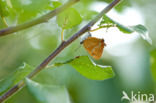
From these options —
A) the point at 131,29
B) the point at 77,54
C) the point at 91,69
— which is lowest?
the point at 77,54

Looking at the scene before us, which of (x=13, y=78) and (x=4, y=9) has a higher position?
(x=4, y=9)

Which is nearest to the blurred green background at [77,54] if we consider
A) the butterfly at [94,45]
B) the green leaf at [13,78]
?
the butterfly at [94,45]

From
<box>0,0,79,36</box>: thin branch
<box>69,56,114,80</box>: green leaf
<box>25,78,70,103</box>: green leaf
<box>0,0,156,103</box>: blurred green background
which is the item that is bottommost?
<box>0,0,156,103</box>: blurred green background

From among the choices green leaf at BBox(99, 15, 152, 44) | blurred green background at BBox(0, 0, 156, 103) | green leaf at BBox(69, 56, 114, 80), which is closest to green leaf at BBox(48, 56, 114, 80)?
green leaf at BBox(69, 56, 114, 80)

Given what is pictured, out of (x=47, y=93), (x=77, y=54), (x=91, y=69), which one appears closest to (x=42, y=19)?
(x=47, y=93)

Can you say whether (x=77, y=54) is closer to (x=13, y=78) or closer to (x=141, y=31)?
(x=13, y=78)

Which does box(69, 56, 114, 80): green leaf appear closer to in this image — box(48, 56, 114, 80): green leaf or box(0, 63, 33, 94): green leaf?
box(48, 56, 114, 80): green leaf

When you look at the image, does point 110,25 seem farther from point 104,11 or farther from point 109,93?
point 109,93
